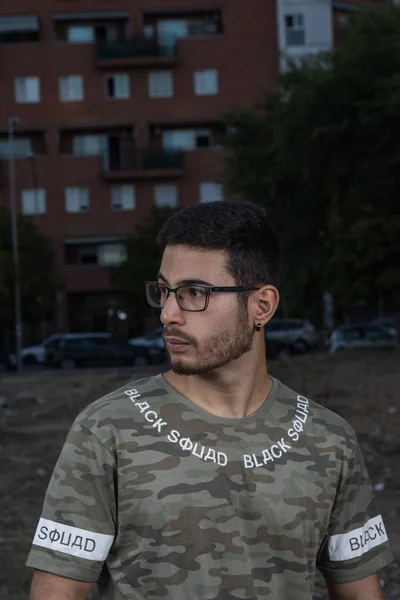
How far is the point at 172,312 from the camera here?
105 inches

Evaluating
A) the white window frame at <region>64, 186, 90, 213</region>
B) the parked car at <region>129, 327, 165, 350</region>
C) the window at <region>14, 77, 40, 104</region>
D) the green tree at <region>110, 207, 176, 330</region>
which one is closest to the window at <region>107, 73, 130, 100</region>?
the window at <region>14, 77, 40, 104</region>

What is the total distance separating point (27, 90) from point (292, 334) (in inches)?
827

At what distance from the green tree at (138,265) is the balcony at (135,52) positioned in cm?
893

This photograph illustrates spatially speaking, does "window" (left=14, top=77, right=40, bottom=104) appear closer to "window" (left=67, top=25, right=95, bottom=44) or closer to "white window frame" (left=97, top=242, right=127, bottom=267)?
"window" (left=67, top=25, right=95, bottom=44)

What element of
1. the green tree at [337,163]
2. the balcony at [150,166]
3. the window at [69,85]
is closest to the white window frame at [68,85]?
the window at [69,85]

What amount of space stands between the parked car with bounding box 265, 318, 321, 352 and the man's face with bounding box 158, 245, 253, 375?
42793mm

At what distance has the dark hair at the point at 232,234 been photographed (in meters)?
2.66

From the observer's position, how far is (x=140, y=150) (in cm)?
5747

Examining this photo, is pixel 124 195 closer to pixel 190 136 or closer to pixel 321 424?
pixel 190 136

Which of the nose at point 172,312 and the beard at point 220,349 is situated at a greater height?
the nose at point 172,312

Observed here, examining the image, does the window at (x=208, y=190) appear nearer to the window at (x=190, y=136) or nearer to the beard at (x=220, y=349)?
the window at (x=190, y=136)

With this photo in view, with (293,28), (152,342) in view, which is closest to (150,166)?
(293,28)

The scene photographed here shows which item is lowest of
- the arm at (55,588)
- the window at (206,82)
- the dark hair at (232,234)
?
the arm at (55,588)

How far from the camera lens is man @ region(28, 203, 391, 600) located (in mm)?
2520
